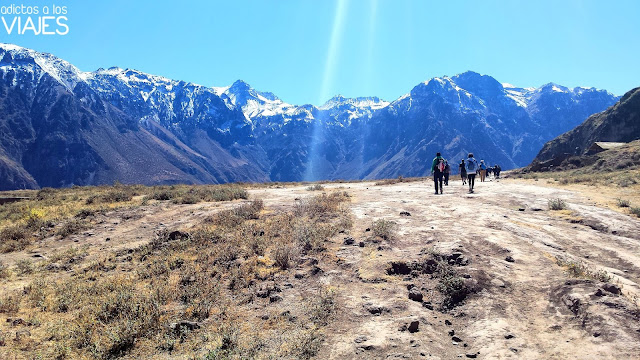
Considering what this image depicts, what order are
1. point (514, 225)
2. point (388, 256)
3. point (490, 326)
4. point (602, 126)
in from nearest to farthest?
1. point (490, 326)
2. point (388, 256)
3. point (514, 225)
4. point (602, 126)

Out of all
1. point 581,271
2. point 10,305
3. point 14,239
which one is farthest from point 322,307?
point 14,239

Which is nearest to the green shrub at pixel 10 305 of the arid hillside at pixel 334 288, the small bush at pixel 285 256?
the arid hillside at pixel 334 288

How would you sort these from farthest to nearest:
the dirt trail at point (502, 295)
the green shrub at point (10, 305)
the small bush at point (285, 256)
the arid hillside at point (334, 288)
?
1. the small bush at point (285, 256)
2. the green shrub at point (10, 305)
3. the arid hillside at point (334, 288)
4. the dirt trail at point (502, 295)

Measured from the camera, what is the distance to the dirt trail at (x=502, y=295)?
6.02m

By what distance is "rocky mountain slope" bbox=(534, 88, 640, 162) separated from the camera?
264ft

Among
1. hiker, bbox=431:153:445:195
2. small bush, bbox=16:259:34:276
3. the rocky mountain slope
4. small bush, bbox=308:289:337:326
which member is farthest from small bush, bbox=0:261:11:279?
the rocky mountain slope

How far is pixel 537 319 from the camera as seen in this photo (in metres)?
6.80

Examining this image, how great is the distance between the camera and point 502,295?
7684 mm

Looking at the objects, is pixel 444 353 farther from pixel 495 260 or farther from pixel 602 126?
pixel 602 126

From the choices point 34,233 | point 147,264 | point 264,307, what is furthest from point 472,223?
point 34,233

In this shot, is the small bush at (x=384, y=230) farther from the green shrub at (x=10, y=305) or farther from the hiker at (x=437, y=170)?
the hiker at (x=437, y=170)

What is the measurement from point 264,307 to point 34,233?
547 inches

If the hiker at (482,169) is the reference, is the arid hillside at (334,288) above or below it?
below

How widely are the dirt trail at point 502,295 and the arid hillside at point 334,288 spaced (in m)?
0.04
